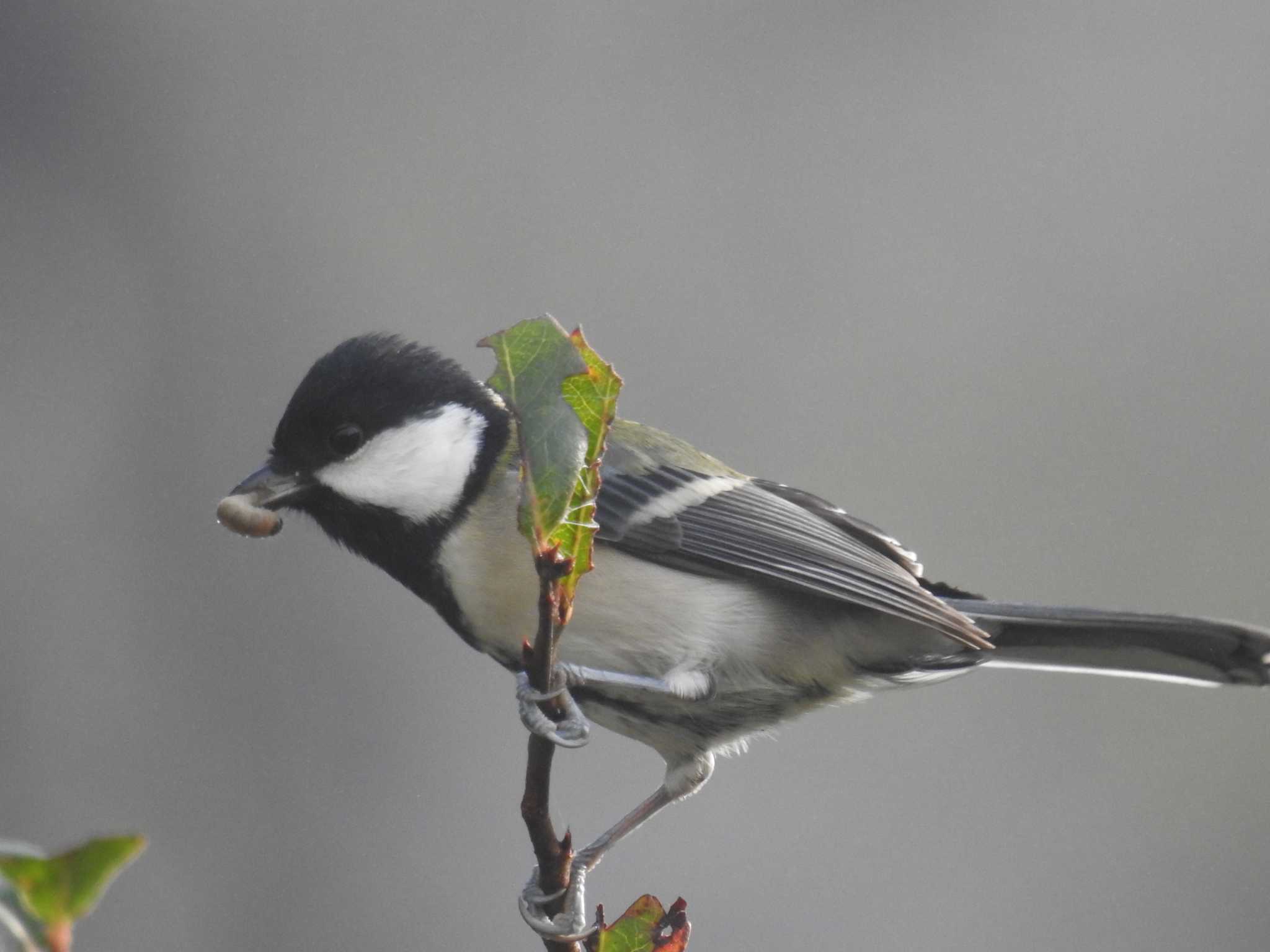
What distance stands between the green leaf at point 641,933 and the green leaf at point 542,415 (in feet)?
1.20

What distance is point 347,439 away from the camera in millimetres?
2018

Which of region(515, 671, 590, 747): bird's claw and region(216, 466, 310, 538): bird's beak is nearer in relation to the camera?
region(515, 671, 590, 747): bird's claw

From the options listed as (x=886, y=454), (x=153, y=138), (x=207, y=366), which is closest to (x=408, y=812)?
(x=207, y=366)

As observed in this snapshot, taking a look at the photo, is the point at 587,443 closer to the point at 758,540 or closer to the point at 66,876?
the point at 66,876

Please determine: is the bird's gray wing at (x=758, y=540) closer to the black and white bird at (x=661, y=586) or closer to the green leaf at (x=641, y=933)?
the black and white bird at (x=661, y=586)

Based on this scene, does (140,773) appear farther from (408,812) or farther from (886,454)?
(886,454)

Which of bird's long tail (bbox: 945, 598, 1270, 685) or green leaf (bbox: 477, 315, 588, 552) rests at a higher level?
green leaf (bbox: 477, 315, 588, 552)

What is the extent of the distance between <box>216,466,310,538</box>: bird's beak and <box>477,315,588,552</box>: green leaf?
103 centimetres

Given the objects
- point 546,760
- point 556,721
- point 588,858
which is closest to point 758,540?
point 588,858

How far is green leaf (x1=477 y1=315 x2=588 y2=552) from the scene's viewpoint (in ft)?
3.31

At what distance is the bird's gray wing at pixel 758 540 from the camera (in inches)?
81.5

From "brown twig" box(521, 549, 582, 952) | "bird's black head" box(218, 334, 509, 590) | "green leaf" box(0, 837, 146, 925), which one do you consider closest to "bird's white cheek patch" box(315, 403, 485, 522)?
"bird's black head" box(218, 334, 509, 590)

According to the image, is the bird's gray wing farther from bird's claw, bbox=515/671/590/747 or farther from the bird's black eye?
bird's claw, bbox=515/671/590/747

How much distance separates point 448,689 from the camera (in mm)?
3912
